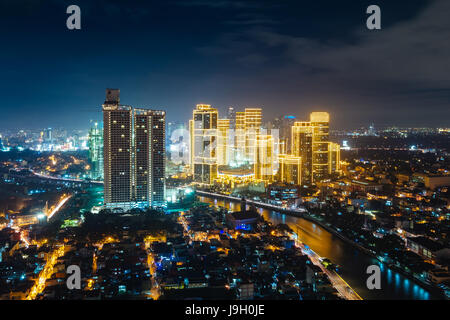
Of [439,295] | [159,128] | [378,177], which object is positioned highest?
[159,128]

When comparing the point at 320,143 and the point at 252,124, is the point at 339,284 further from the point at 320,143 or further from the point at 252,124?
the point at 252,124

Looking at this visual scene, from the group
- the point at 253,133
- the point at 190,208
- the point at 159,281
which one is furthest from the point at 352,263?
the point at 253,133

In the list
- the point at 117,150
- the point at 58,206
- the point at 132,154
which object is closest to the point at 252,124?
the point at 132,154

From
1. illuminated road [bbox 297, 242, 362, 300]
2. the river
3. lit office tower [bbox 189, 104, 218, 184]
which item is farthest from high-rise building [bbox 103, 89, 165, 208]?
illuminated road [bbox 297, 242, 362, 300]

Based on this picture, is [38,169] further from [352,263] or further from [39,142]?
[352,263]

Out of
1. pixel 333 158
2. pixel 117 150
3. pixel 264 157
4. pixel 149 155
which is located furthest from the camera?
pixel 333 158

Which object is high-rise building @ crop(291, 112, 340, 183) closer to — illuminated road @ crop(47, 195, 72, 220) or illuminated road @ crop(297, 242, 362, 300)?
illuminated road @ crop(297, 242, 362, 300)
